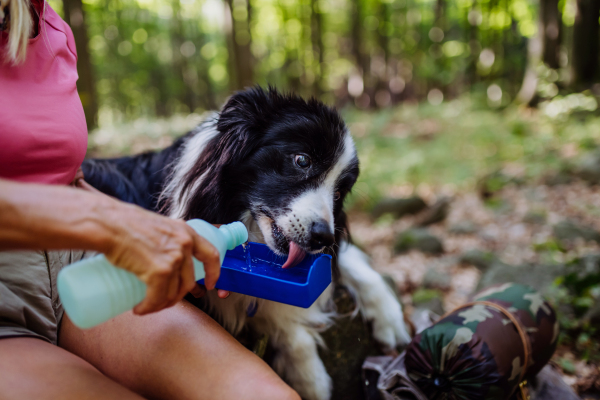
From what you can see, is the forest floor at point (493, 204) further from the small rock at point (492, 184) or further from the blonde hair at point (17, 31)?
the blonde hair at point (17, 31)

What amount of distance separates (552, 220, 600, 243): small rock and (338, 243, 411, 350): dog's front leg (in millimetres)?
3592

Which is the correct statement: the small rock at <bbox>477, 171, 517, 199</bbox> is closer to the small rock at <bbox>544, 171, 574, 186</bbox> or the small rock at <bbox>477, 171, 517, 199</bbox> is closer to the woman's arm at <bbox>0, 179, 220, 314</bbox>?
the small rock at <bbox>544, 171, 574, 186</bbox>

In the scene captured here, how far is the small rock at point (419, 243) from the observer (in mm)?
5879

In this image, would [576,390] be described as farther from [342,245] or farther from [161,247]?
[161,247]

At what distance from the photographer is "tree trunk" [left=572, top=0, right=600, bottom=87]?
11.6 metres

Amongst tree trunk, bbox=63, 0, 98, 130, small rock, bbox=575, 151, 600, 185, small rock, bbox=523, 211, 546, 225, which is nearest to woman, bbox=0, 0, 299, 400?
small rock, bbox=523, 211, 546, 225

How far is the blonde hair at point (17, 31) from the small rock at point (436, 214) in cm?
649

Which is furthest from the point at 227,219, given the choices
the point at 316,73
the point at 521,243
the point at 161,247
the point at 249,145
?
the point at 316,73

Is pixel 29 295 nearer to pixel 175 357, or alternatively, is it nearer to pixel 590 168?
pixel 175 357

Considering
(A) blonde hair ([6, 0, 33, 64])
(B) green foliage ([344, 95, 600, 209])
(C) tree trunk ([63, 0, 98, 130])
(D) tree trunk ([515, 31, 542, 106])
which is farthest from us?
(D) tree trunk ([515, 31, 542, 106])

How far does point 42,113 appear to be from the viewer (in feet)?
5.23

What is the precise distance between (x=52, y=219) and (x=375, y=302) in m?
2.28

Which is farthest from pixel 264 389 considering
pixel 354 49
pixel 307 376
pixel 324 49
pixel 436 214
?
pixel 324 49

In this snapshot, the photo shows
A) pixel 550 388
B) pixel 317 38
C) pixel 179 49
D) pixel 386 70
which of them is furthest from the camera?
pixel 386 70
